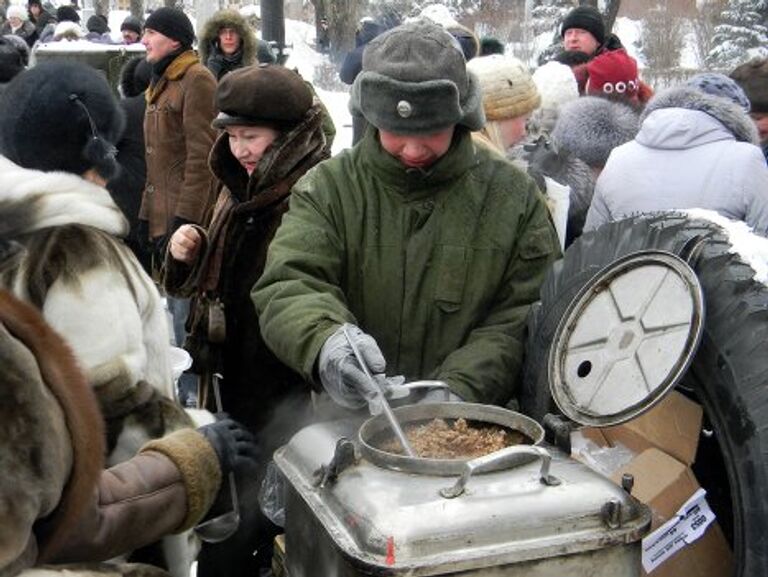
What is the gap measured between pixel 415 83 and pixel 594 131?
2334 mm

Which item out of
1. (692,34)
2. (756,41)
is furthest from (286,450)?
(692,34)

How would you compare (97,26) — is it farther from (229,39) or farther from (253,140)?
(253,140)

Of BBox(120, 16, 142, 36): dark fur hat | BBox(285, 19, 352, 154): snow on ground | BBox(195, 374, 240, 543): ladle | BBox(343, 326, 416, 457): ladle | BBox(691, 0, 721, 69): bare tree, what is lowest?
BBox(285, 19, 352, 154): snow on ground

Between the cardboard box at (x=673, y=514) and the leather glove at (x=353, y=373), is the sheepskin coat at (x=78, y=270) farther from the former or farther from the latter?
the cardboard box at (x=673, y=514)

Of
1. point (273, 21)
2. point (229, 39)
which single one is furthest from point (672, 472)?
point (273, 21)

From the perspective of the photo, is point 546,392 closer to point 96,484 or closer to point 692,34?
point 96,484

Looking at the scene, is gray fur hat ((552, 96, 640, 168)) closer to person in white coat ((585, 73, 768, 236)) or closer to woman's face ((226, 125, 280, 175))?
person in white coat ((585, 73, 768, 236))

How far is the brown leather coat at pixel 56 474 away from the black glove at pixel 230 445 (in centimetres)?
16

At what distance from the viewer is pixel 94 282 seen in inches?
87.9

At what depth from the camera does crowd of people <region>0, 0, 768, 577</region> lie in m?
1.74

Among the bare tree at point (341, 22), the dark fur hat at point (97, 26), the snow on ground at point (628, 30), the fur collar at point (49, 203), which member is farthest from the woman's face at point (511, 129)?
the snow on ground at point (628, 30)

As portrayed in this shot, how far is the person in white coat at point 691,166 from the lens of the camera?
3213 mm

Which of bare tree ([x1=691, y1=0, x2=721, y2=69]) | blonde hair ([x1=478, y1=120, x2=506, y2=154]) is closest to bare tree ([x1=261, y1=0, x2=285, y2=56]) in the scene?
blonde hair ([x1=478, y1=120, x2=506, y2=154])

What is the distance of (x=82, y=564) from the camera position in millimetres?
1797
